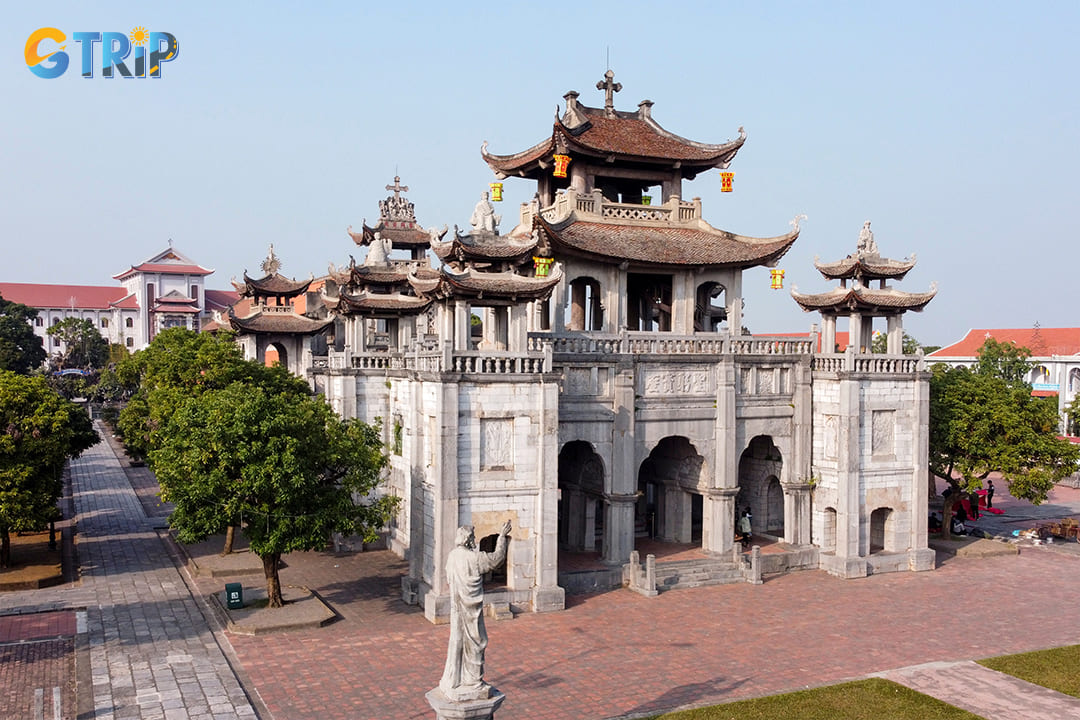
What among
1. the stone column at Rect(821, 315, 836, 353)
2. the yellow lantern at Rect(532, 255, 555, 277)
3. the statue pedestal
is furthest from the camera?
the stone column at Rect(821, 315, 836, 353)

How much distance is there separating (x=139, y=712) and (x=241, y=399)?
30.0 ft

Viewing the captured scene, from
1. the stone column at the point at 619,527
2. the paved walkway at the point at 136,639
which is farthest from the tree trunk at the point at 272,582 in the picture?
the stone column at the point at 619,527

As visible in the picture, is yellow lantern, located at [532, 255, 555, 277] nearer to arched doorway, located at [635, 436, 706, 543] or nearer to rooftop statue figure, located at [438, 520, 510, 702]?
arched doorway, located at [635, 436, 706, 543]

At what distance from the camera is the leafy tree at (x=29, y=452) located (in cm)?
2597

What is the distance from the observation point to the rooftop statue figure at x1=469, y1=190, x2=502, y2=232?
28.2 meters

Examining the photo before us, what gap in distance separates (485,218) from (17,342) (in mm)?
71737

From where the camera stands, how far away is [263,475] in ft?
74.0

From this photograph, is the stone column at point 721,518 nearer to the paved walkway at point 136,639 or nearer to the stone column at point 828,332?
the stone column at point 828,332

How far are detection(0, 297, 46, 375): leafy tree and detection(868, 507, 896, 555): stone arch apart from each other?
6760 cm

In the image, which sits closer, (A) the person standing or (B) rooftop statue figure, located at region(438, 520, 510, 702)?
(B) rooftop statue figure, located at region(438, 520, 510, 702)

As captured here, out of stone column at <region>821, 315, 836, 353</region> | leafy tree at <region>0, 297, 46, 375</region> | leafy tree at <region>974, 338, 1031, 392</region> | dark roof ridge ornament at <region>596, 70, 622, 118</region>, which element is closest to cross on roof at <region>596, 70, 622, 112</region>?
dark roof ridge ornament at <region>596, 70, 622, 118</region>

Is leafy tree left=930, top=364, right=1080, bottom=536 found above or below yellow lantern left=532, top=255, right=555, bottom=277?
below

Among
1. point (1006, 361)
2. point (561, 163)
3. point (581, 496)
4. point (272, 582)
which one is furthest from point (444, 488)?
point (1006, 361)

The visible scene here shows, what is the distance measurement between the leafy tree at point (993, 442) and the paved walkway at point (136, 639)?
2727 cm
